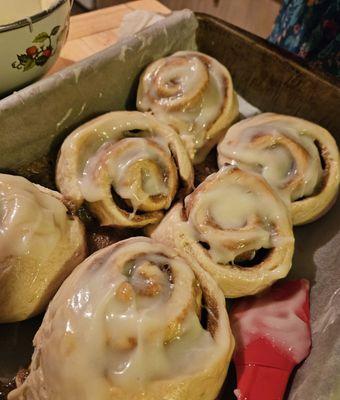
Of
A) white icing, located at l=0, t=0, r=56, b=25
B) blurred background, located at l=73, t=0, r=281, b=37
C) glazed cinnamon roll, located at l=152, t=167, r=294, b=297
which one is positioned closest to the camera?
glazed cinnamon roll, located at l=152, t=167, r=294, b=297

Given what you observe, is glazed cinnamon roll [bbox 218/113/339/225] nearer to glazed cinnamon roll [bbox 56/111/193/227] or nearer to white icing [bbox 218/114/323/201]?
white icing [bbox 218/114/323/201]

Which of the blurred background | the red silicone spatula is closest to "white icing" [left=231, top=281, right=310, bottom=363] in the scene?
the red silicone spatula

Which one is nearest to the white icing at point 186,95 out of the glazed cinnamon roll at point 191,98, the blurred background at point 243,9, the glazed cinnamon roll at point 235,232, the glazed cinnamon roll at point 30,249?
the glazed cinnamon roll at point 191,98

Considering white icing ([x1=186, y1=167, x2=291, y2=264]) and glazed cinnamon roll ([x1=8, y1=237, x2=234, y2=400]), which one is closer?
glazed cinnamon roll ([x1=8, y1=237, x2=234, y2=400])

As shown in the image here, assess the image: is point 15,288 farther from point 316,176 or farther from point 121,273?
point 316,176

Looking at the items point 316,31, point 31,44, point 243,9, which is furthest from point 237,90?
point 243,9

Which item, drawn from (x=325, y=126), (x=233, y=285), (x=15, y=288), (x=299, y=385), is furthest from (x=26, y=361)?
(x=325, y=126)
